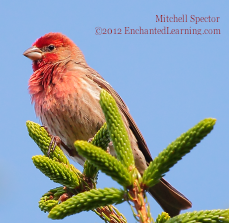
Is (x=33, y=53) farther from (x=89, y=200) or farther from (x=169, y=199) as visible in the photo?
(x=89, y=200)

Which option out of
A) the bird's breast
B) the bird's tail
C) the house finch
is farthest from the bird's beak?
the bird's tail

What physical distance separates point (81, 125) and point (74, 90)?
0.48 meters

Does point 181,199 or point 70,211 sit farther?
point 181,199

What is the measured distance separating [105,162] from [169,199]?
10.6 ft

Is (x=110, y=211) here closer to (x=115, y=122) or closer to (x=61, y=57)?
(x=115, y=122)

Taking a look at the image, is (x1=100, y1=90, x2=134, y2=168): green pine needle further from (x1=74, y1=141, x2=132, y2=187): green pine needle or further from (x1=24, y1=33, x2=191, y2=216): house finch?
(x1=24, y1=33, x2=191, y2=216): house finch

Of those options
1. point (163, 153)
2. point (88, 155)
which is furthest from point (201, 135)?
point (88, 155)

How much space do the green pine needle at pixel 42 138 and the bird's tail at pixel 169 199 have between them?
7.32 feet

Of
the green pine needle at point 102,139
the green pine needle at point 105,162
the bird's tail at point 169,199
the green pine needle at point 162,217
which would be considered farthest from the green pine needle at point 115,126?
the bird's tail at point 169,199

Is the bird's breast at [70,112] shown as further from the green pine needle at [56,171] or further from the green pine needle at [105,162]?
the green pine needle at [105,162]

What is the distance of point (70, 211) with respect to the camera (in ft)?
6.24

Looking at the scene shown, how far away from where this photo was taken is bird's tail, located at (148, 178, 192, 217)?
185 inches

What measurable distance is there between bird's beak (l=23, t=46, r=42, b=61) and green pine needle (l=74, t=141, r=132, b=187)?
4.05 meters

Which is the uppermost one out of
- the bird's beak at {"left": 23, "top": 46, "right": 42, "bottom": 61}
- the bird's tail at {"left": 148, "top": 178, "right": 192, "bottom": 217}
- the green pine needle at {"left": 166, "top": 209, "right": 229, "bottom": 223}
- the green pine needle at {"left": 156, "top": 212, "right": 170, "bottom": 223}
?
the bird's beak at {"left": 23, "top": 46, "right": 42, "bottom": 61}
